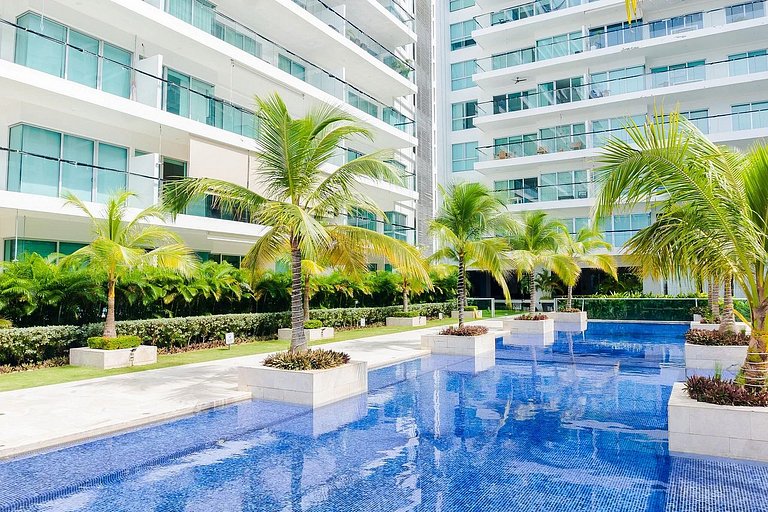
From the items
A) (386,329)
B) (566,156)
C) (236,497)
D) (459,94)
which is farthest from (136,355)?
(459,94)

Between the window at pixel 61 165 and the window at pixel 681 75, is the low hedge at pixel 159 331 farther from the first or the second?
the window at pixel 681 75

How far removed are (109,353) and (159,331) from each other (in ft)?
8.91

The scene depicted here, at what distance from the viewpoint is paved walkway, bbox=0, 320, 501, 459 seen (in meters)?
7.39

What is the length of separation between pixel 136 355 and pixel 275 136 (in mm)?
6923

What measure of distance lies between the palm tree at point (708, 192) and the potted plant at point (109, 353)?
1120 cm

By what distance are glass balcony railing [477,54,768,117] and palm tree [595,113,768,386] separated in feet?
101

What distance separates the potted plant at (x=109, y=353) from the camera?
13.1 m

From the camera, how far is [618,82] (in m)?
36.2

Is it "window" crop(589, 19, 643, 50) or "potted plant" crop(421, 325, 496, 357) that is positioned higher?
"window" crop(589, 19, 643, 50)

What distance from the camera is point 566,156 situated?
37.1 meters

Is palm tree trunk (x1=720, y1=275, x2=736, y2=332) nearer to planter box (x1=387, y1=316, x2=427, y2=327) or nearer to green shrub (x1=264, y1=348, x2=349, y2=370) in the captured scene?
green shrub (x1=264, y1=348, x2=349, y2=370)

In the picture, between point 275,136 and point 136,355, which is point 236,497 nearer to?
point 275,136

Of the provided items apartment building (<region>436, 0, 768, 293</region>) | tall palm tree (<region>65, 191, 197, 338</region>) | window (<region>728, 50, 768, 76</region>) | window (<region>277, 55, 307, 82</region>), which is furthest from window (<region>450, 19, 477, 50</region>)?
tall palm tree (<region>65, 191, 197, 338</region>)

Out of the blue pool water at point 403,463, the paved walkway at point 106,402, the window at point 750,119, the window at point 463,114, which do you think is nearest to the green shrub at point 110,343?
the paved walkway at point 106,402
